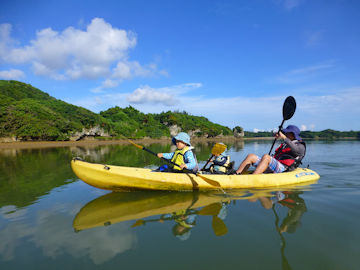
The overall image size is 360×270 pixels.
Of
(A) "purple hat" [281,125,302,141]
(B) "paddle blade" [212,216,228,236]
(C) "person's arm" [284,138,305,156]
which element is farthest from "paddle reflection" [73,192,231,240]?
(A) "purple hat" [281,125,302,141]

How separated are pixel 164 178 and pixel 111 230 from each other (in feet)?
7.25

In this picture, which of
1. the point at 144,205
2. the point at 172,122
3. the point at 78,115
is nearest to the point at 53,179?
the point at 144,205

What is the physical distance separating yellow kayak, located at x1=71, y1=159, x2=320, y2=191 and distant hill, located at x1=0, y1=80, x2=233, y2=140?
4037 centimetres

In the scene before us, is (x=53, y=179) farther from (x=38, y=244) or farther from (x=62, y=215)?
(x=38, y=244)

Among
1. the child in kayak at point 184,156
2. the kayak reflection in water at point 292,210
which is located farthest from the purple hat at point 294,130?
the child in kayak at point 184,156

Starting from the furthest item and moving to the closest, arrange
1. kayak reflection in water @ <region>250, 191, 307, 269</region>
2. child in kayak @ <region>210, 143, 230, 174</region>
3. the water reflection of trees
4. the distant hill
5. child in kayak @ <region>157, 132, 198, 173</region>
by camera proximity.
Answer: the distant hill → child in kayak @ <region>210, 143, 230, 174</region> → child in kayak @ <region>157, 132, 198, 173</region> → the water reflection of trees → kayak reflection in water @ <region>250, 191, 307, 269</region>

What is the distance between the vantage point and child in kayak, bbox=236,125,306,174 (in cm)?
634

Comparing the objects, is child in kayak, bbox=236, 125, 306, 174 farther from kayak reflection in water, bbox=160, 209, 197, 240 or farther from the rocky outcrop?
the rocky outcrop

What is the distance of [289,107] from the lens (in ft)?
27.3

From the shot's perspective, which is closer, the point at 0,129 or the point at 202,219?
the point at 202,219

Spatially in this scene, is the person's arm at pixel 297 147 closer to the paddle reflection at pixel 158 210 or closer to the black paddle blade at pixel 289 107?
the black paddle blade at pixel 289 107

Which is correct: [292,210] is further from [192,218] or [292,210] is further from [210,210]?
[192,218]

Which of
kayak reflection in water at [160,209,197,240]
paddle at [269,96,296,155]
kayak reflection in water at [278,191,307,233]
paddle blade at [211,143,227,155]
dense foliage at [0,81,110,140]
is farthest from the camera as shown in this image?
dense foliage at [0,81,110,140]

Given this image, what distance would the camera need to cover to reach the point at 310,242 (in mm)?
3158
